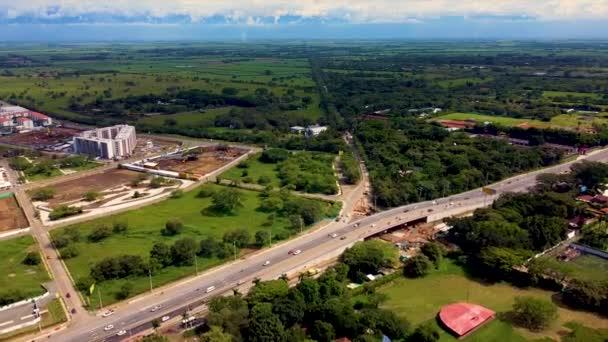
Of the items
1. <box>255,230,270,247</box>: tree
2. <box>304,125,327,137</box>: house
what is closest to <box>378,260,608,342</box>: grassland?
<box>255,230,270,247</box>: tree

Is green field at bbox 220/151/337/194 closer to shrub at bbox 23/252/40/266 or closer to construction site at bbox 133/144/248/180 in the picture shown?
construction site at bbox 133/144/248/180

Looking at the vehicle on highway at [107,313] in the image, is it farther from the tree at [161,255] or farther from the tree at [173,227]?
the tree at [173,227]

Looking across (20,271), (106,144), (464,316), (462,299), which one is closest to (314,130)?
(106,144)

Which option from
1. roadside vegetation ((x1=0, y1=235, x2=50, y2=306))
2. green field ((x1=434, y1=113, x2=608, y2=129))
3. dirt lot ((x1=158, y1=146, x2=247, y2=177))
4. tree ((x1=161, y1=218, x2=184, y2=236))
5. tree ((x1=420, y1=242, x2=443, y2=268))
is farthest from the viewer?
green field ((x1=434, y1=113, x2=608, y2=129))

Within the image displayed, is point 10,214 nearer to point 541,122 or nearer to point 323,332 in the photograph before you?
point 323,332

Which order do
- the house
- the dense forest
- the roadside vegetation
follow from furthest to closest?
the house → the dense forest → the roadside vegetation

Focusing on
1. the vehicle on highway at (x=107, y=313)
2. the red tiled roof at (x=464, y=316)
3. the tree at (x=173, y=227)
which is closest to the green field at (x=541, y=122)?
the red tiled roof at (x=464, y=316)
